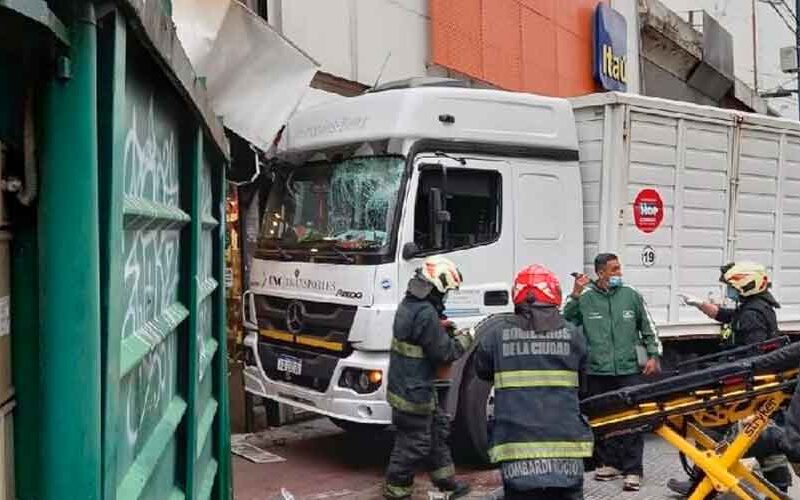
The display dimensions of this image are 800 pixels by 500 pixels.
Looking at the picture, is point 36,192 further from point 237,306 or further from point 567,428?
point 237,306

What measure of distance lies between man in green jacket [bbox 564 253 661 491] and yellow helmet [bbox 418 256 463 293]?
47.8 inches

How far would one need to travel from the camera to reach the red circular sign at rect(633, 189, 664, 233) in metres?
7.27

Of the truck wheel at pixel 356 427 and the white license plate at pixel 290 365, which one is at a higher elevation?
the white license plate at pixel 290 365

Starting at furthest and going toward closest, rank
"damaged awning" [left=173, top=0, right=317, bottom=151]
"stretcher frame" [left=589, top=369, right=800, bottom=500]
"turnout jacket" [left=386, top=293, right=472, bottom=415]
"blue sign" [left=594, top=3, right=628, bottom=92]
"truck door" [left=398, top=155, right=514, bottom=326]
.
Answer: "blue sign" [left=594, top=3, right=628, bottom=92] < "truck door" [left=398, top=155, right=514, bottom=326] < "turnout jacket" [left=386, top=293, right=472, bottom=415] < "stretcher frame" [left=589, top=369, right=800, bottom=500] < "damaged awning" [left=173, top=0, right=317, bottom=151]

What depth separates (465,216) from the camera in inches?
259

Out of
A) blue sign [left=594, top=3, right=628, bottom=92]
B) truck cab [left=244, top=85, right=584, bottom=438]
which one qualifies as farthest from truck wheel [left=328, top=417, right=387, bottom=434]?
blue sign [left=594, top=3, right=628, bottom=92]

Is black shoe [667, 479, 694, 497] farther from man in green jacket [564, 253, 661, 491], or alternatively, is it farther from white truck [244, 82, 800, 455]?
white truck [244, 82, 800, 455]

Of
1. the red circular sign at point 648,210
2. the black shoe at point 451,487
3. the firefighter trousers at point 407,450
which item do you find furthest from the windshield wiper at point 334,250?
the red circular sign at point 648,210

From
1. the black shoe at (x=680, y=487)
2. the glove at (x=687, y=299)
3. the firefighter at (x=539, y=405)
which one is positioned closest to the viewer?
the firefighter at (x=539, y=405)

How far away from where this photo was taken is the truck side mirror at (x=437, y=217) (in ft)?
20.3

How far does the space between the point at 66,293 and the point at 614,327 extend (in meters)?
5.53

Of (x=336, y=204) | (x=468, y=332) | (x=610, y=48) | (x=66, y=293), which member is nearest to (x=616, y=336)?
(x=468, y=332)

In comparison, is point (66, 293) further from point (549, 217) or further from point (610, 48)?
point (610, 48)

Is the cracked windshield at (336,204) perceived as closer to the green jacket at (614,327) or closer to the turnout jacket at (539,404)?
the green jacket at (614,327)
